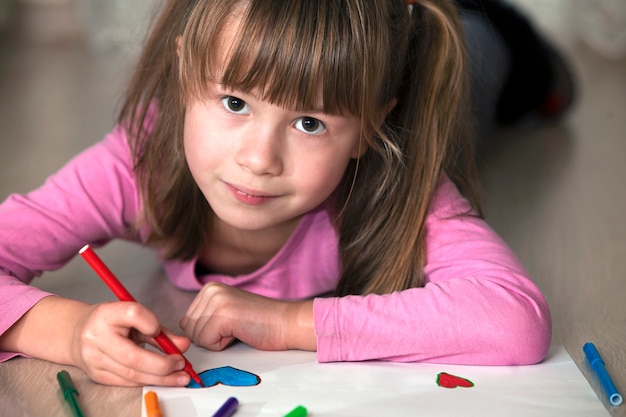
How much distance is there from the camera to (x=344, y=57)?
811 mm

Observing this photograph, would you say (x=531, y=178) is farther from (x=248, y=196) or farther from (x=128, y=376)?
(x=128, y=376)

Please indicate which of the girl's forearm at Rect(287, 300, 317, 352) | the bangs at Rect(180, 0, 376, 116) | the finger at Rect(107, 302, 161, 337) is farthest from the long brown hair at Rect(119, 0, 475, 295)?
the finger at Rect(107, 302, 161, 337)

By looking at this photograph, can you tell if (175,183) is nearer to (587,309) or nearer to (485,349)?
(485,349)

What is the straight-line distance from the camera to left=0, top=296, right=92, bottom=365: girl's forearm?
2.62 ft

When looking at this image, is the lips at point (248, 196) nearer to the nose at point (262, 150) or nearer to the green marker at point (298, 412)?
the nose at point (262, 150)

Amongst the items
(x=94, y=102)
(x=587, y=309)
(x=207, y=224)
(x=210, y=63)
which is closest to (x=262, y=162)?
(x=210, y=63)

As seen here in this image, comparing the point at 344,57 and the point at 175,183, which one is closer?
the point at 344,57

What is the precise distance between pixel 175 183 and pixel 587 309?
1.55ft

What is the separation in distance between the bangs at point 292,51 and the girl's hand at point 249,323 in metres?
0.18

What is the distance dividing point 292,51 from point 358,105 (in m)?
0.09

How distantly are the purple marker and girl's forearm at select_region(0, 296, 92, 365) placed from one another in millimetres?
158

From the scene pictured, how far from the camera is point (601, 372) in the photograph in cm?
83

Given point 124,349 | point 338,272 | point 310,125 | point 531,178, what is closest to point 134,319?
point 124,349

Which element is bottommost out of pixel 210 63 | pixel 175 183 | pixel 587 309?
pixel 587 309
